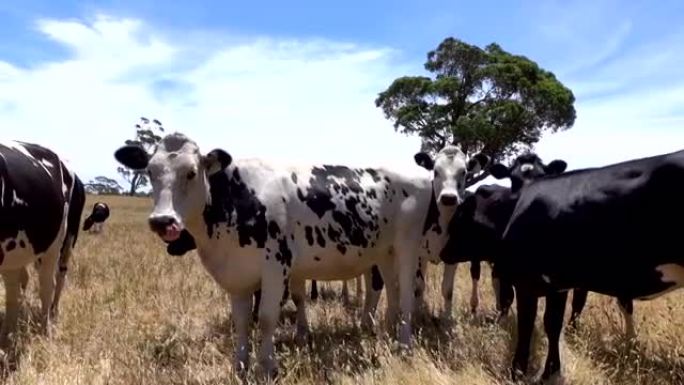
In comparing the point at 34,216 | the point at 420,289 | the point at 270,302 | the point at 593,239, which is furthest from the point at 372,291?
the point at 34,216

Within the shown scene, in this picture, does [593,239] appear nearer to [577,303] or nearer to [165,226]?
[577,303]

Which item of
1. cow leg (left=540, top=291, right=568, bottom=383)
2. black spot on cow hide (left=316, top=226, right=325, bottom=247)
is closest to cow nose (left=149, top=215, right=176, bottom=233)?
black spot on cow hide (left=316, top=226, right=325, bottom=247)

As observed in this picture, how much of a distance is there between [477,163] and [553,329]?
3.14 meters

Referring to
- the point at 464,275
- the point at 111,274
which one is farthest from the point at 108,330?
the point at 464,275

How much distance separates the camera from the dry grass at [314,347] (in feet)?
18.6

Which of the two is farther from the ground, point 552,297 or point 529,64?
point 529,64

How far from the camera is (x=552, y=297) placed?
19.4 ft

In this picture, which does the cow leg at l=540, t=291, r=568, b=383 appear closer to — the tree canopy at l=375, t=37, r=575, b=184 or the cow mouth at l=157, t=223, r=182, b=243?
the cow mouth at l=157, t=223, r=182, b=243

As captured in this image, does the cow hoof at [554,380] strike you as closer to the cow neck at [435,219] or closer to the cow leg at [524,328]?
the cow leg at [524,328]

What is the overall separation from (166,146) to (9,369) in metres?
2.46

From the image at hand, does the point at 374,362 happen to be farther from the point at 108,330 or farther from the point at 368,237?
the point at 108,330

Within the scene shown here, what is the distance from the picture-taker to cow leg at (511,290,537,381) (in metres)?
5.88

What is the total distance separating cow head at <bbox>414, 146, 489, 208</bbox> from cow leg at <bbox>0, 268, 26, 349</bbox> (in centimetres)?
462

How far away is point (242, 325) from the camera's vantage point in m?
6.15
